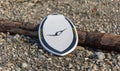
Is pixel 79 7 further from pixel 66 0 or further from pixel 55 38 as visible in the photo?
pixel 55 38

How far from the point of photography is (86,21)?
8031mm

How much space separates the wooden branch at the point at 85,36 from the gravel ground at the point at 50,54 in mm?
82

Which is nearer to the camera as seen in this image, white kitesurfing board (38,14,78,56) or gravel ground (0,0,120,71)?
gravel ground (0,0,120,71)

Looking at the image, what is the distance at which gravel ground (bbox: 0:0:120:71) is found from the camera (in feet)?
20.3

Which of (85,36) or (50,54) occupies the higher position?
(85,36)

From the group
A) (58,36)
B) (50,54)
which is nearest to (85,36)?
(58,36)

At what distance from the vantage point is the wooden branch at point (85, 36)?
6512mm

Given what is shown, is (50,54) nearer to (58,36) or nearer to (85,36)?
(58,36)

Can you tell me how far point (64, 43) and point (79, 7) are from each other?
2215 millimetres

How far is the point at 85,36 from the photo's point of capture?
662 cm

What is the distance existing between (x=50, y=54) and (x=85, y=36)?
642 millimetres

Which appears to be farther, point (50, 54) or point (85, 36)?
point (85, 36)

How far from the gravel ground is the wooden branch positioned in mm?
82

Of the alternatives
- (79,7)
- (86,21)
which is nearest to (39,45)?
(86,21)
